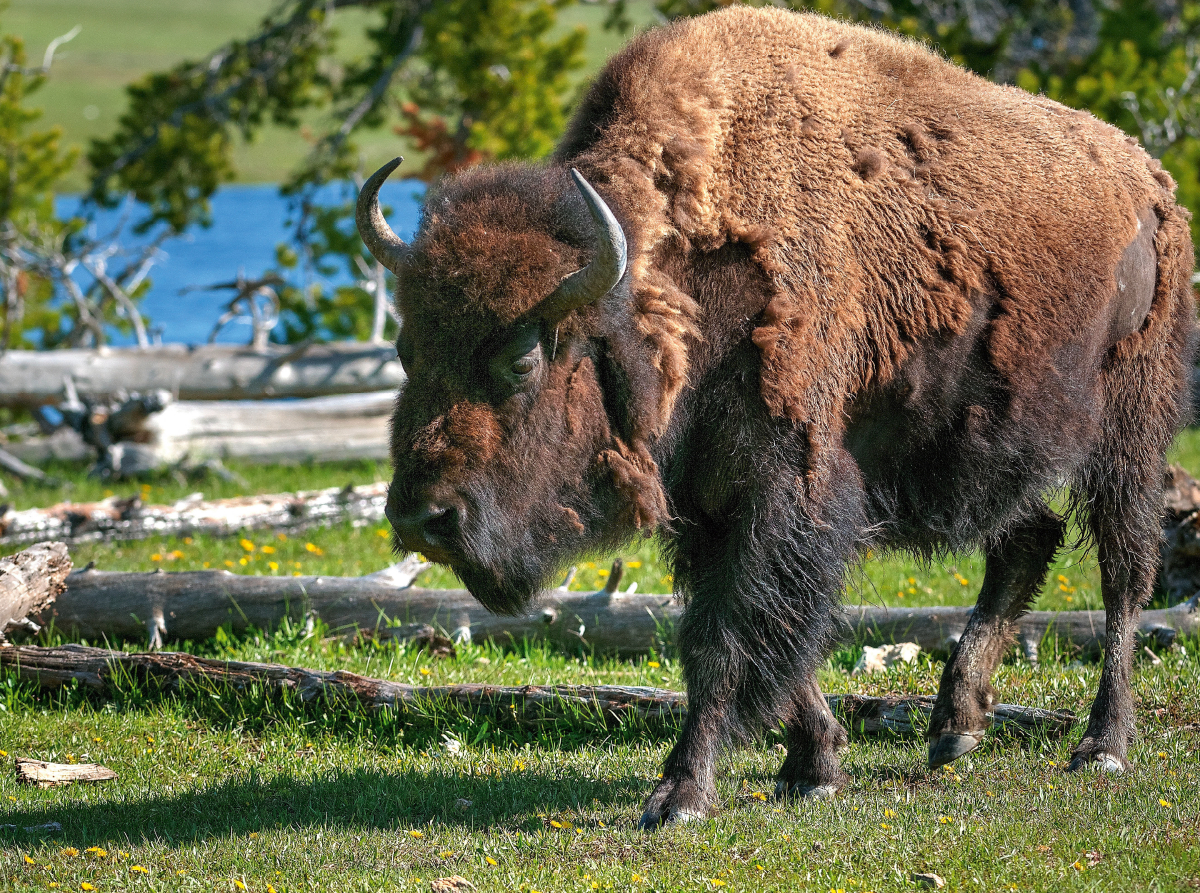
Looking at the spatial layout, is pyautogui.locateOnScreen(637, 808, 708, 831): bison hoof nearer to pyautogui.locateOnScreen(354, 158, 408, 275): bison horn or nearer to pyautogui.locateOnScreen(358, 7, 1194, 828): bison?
pyautogui.locateOnScreen(358, 7, 1194, 828): bison

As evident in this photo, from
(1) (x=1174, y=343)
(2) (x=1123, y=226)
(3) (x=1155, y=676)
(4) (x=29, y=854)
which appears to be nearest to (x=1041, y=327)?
(2) (x=1123, y=226)

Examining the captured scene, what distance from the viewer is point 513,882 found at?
390 centimetres

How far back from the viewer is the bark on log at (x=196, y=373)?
1241cm

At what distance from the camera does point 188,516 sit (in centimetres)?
912

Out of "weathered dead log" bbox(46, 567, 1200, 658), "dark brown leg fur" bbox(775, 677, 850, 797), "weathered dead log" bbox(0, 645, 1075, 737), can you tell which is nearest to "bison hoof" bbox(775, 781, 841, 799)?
"dark brown leg fur" bbox(775, 677, 850, 797)

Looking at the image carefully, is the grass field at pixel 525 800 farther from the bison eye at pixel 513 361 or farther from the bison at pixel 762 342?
the bison eye at pixel 513 361

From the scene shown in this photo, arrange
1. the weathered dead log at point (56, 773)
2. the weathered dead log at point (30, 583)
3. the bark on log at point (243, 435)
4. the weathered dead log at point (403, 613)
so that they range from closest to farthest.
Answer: the weathered dead log at point (56, 773), the weathered dead log at point (30, 583), the weathered dead log at point (403, 613), the bark on log at point (243, 435)

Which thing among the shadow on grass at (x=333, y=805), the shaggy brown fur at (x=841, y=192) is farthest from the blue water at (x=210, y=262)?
the shadow on grass at (x=333, y=805)

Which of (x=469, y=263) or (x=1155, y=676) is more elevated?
(x=469, y=263)

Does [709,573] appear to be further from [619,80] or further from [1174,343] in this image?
[1174,343]

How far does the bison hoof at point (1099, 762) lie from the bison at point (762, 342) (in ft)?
0.07

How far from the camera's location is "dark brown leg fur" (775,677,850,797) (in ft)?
15.8

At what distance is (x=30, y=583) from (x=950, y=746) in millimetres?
4372

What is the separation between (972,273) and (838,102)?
0.85 meters
